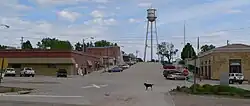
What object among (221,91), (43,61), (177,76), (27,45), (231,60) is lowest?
(221,91)

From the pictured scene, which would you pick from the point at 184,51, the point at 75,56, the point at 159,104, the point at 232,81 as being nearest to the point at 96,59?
the point at 75,56

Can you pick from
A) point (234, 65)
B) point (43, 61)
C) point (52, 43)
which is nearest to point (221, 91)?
point (234, 65)

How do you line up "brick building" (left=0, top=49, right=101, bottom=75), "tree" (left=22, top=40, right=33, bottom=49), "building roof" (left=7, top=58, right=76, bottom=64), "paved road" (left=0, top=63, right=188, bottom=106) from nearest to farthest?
"paved road" (left=0, top=63, right=188, bottom=106), "building roof" (left=7, top=58, right=76, bottom=64), "brick building" (left=0, top=49, right=101, bottom=75), "tree" (left=22, top=40, right=33, bottom=49)

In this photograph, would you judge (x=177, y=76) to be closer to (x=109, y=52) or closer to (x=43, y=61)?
(x=43, y=61)

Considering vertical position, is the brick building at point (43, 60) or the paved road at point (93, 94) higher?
the brick building at point (43, 60)

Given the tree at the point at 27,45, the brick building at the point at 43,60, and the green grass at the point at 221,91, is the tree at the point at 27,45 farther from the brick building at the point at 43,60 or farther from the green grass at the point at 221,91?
the green grass at the point at 221,91

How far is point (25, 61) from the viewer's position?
90.8 m

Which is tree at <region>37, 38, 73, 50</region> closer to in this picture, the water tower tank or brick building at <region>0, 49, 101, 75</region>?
the water tower tank

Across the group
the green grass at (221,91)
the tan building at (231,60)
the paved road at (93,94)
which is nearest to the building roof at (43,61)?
the tan building at (231,60)

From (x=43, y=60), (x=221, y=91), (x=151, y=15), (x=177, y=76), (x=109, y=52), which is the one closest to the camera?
(x=221, y=91)

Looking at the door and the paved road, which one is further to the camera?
the door

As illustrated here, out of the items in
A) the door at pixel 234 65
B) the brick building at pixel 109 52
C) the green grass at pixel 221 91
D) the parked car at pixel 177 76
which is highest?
the brick building at pixel 109 52

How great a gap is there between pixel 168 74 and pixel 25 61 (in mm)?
32170

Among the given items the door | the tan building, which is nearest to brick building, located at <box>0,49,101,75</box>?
the tan building
